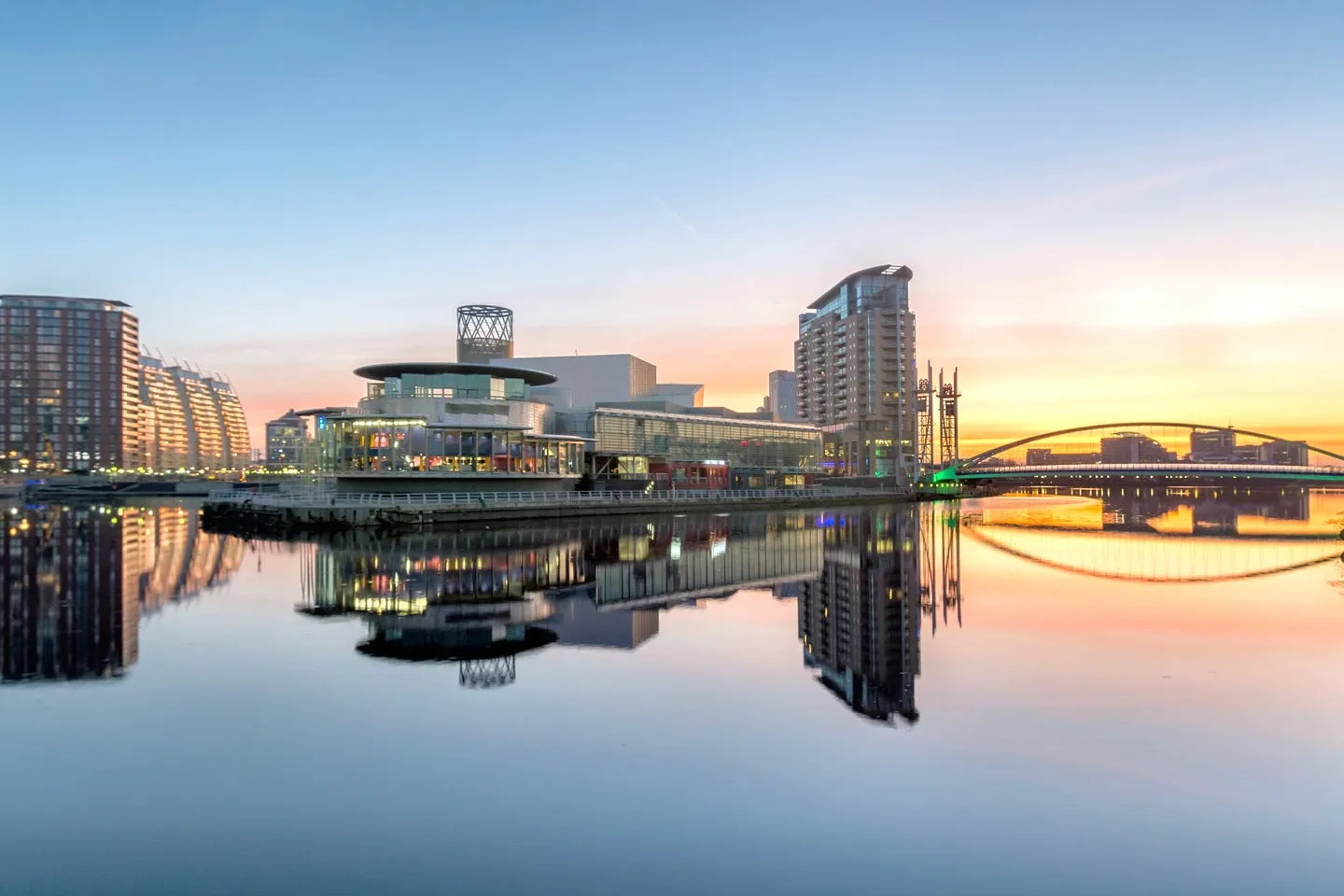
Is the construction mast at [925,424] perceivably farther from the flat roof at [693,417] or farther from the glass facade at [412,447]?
the glass facade at [412,447]

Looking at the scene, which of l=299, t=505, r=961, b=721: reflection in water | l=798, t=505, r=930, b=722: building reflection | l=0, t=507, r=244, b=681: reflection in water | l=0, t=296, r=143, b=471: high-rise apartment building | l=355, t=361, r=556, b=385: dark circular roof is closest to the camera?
l=798, t=505, r=930, b=722: building reflection

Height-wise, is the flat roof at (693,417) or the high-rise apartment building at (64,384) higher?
the high-rise apartment building at (64,384)

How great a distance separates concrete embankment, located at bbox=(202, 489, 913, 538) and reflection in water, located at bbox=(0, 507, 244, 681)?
3.72 meters

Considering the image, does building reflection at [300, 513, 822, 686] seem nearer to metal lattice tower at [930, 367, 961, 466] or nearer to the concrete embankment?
the concrete embankment

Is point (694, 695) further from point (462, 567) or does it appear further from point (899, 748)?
point (462, 567)

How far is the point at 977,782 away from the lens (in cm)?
1014

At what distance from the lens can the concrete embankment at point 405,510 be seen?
4916 centimetres

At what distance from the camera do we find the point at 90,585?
26.6 m

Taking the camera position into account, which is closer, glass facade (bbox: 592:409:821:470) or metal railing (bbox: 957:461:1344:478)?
glass facade (bbox: 592:409:821:470)

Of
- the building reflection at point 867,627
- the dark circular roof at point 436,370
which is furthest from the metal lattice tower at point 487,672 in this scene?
the dark circular roof at point 436,370

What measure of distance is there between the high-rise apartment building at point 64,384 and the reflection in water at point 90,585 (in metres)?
142

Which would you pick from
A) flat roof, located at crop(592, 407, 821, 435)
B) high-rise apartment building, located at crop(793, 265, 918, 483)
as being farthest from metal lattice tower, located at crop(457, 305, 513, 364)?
high-rise apartment building, located at crop(793, 265, 918, 483)

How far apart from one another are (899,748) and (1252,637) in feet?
43.6

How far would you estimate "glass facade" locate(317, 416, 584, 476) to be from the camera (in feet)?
193
